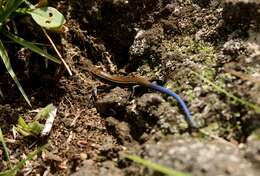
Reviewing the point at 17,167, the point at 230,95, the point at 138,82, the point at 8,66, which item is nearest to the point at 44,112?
the point at 8,66

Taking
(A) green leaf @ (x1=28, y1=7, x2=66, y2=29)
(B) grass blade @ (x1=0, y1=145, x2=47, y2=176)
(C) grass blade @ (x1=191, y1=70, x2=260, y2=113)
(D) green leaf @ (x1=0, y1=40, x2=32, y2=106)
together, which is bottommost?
(B) grass blade @ (x1=0, y1=145, x2=47, y2=176)

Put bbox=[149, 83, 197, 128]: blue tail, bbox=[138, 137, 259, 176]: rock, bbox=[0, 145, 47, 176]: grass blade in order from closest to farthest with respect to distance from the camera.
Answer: bbox=[138, 137, 259, 176]: rock
bbox=[149, 83, 197, 128]: blue tail
bbox=[0, 145, 47, 176]: grass blade

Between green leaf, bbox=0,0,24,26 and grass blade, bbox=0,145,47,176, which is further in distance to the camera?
green leaf, bbox=0,0,24,26

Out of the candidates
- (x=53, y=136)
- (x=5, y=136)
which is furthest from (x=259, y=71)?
(x=5, y=136)

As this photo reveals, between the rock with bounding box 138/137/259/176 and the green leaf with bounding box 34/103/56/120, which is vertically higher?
the rock with bounding box 138/137/259/176

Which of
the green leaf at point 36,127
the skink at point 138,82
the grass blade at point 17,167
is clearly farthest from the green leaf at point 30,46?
the grass blade at point 17,167

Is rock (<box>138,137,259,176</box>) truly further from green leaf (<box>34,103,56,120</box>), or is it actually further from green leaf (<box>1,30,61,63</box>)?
green leaf (<box>1,30,61,63</box>)

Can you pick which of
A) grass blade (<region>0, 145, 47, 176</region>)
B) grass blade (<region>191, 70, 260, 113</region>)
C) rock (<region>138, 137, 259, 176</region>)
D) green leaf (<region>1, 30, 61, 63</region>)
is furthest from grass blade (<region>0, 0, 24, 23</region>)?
rock (<region>138, 137, 259, 176</region>)

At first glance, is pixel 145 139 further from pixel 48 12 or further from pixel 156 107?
pixel 48 12

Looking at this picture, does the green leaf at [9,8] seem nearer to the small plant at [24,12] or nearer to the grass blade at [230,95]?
the small plant at [24,12]
